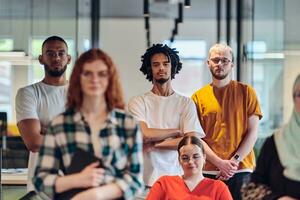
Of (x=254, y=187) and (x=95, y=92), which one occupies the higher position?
(x=95, y=92)

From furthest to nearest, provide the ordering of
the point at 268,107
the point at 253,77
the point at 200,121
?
the point at 253,77, the point at 268,107, the point at 200,121

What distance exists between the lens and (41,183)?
181 cm

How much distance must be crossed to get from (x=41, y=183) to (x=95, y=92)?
1.06 feet

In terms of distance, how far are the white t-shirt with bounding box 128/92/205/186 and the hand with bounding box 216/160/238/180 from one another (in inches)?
13.6

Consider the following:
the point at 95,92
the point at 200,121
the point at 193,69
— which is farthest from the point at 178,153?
the point at 193,69

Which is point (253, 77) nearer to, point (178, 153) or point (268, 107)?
point (268, 107)

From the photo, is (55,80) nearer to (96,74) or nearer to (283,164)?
(96,74)

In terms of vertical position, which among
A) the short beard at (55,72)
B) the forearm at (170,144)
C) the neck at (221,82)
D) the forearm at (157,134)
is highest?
the short beard at (55,72)

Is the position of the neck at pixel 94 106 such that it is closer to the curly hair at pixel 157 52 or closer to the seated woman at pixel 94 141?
the seated woman at pixel 94 141

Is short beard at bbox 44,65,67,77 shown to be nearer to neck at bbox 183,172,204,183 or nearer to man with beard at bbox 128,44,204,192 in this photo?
man with beard at bbox 128,44,204,192

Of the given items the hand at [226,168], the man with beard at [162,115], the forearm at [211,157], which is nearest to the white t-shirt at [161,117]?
the man with beard at [162,115]

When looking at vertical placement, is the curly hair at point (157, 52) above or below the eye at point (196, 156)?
Result: above

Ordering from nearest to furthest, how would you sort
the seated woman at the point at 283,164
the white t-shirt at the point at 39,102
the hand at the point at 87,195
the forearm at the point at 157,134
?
1. the hand at the point at 87,195
2. the seated woman at the point at 283,164
3. the white t-shirt at the point at 39,102
4. the forearm at the point at 157,134

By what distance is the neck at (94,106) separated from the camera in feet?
5.93
